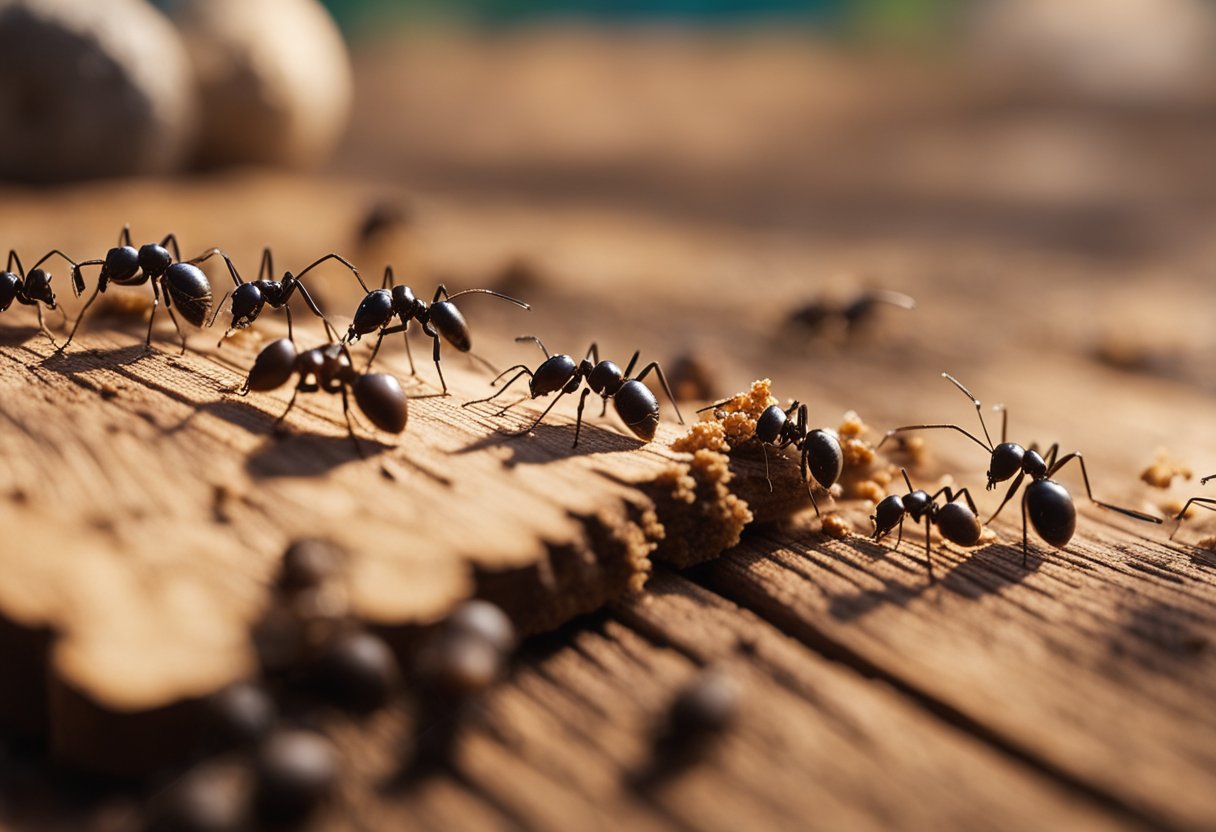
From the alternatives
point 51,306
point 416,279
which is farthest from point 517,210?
point 51,306

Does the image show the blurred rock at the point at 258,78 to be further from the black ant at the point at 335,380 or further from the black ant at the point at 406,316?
the black ant at the point at 335,380

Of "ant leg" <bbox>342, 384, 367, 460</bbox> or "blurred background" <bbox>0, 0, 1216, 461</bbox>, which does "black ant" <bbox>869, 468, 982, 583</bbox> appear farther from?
"blurred background" <bbox>0, 0, 1216, 461</bbox>

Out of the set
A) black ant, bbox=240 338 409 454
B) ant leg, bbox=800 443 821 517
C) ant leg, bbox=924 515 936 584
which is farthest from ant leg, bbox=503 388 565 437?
ant leg, bbox=924 515 936 584

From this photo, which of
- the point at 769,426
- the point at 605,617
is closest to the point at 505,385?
the point at 769,426

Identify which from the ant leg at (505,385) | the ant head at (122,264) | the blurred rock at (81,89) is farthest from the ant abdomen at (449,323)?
the blurred rock at (81,89)

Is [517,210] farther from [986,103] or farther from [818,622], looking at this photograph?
[986,103]

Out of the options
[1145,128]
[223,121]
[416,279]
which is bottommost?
[416,279]

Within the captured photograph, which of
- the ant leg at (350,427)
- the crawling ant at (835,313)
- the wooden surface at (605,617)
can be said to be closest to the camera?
the wooden surface at (605,617)
